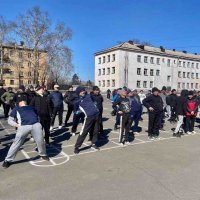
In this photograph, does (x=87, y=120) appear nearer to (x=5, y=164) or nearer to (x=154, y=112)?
(x=5, y=164)

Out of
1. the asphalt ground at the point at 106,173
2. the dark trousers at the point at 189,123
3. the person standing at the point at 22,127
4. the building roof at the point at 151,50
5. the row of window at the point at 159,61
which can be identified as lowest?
the asphalt ground at the point at 106,173

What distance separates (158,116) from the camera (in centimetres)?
921

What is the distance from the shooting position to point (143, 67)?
217 feet

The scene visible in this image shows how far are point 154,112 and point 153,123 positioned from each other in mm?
435

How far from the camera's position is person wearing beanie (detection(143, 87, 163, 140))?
9008mm

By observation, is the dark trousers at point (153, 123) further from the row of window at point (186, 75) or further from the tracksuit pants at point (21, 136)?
the row of window at point (186, 75)

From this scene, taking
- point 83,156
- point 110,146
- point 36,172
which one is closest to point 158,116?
point 110,146

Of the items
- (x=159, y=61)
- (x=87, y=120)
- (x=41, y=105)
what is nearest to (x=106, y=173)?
Answer: (x=87, y=120)

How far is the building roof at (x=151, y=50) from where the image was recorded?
62.8m

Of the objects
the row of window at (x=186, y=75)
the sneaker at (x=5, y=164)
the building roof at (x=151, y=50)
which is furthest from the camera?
the row of window at (x=186, y=75)

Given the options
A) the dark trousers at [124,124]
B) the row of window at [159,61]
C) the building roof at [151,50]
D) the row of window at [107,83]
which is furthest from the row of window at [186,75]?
the dark trousers at [124,124]

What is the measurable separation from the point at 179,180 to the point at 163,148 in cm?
267

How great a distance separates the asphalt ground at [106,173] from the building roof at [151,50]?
56.0 meters

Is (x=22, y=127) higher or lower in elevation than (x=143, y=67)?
lower
